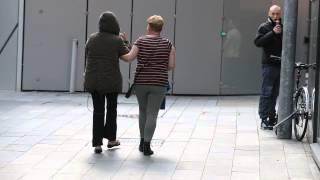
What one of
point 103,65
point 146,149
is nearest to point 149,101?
point 146,149

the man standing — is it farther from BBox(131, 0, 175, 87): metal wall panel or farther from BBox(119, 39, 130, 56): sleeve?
BBox(131, 0, 175, 87): metal wall panel

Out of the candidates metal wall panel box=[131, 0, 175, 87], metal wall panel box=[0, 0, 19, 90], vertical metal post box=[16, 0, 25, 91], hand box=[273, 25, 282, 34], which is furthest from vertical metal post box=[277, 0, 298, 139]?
metal wall panel box=[0, 0, 19, 90]

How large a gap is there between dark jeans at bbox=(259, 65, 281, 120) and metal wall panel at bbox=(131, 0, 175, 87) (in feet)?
16.1

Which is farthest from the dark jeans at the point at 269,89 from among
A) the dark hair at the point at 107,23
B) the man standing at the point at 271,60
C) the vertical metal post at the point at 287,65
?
the dark hair at the point at 107,23

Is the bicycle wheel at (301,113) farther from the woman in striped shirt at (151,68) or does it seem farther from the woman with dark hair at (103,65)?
the woman with dark hair at (103,65)

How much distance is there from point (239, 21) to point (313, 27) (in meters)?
5.67

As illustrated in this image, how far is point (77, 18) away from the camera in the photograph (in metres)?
14.5

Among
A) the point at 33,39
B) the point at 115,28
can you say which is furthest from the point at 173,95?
the point at 115,28

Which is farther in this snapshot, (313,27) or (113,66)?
(313,27)

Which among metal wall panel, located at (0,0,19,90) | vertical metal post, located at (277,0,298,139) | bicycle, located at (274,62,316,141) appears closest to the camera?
bicycle, located at (274,62,316,141)

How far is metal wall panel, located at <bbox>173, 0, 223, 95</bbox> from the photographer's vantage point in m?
14.3

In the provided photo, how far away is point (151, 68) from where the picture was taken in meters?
7.79

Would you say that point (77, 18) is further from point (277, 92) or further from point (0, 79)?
point (277, 92)

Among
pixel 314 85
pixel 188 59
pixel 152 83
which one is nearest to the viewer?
pixel 152 83
